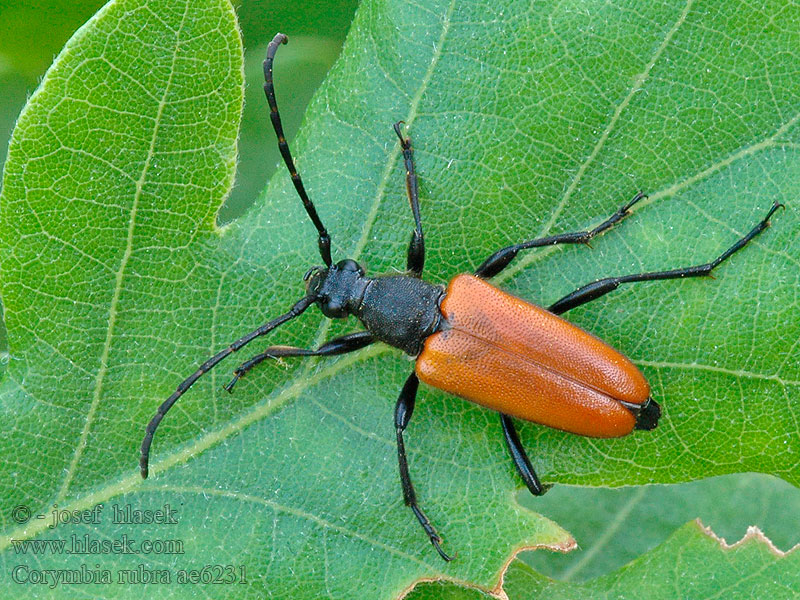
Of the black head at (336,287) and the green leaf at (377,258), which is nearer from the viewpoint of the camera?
the green leaf at (377,258)

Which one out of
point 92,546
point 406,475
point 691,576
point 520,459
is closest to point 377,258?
point 406,475

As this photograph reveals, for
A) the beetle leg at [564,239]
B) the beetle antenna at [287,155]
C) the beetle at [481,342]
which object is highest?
the beetle antenna at [287,155]

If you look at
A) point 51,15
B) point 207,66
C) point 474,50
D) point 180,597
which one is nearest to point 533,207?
point 474,50

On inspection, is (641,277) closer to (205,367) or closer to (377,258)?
(377,258)

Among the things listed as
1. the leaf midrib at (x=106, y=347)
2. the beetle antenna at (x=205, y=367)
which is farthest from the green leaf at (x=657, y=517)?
the leaf midrib at (x=106, y=347)

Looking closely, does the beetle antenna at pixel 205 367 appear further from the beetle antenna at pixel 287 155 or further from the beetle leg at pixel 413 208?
the beetle leg at pixel 413 208

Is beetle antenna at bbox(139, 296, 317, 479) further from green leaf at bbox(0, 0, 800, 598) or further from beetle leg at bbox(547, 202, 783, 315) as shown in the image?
beetle leg at bbox(547, 202, 783, 315)

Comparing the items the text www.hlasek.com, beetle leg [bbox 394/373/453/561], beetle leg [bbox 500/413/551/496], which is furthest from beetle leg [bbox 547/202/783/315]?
the text www.hlasek.com
